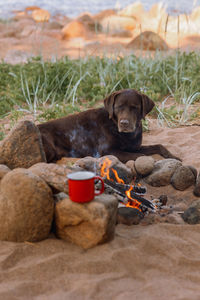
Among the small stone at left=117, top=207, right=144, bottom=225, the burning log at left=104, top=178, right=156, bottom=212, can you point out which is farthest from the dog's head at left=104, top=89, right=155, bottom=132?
the small stone at left=117, top=207, right=144, bottom=225

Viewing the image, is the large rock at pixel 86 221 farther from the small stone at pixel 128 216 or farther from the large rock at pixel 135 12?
the large rock at pixel 135 12

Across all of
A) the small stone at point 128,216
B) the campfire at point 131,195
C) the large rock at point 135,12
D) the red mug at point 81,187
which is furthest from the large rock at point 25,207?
the large rock at point 135,12

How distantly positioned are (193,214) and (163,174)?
3.12 ft

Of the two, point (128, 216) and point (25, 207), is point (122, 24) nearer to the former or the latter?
point (128, 216)

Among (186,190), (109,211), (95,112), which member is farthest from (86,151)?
(109,211)

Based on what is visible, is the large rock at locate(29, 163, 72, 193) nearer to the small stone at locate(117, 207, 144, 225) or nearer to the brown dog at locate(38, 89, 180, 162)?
the small stone at locate(117, 207, 144, 225)

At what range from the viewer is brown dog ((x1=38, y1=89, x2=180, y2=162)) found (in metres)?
5.04

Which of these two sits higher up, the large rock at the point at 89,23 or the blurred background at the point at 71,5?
the blurred background at the point at 71,5

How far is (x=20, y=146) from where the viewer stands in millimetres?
3662

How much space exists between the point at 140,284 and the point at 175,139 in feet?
12.2

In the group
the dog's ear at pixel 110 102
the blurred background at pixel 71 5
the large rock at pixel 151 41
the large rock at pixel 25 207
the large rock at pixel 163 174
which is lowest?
the large rock at pixel 163 174

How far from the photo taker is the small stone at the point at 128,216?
10.6 feet

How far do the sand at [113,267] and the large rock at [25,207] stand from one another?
87 millimetres

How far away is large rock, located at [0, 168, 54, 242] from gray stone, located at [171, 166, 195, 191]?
1.76 metres
